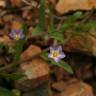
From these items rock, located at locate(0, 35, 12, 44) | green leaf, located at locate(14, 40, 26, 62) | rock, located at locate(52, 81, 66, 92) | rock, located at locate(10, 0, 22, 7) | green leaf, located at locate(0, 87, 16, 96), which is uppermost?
rock, located at locate(10, 0, 22, 7)

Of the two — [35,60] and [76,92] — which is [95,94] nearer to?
[76,92]

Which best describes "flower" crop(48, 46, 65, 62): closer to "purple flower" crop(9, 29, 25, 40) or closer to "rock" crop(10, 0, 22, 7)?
"purple flower" crop(9, 29, 25, 40)

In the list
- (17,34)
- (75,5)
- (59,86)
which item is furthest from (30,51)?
(75,5)

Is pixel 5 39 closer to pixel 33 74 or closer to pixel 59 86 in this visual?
pixel 33 74

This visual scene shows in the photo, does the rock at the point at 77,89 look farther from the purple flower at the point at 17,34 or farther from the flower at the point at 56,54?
the purple flower at the point at 17,34

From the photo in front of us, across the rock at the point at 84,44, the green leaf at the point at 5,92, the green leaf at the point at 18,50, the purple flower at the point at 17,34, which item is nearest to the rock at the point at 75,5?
the rock at the point at 84,44

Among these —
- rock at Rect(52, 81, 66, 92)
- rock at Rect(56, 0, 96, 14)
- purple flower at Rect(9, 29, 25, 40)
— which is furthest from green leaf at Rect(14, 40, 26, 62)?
rock at Rect(56, 0, 96, 14)
